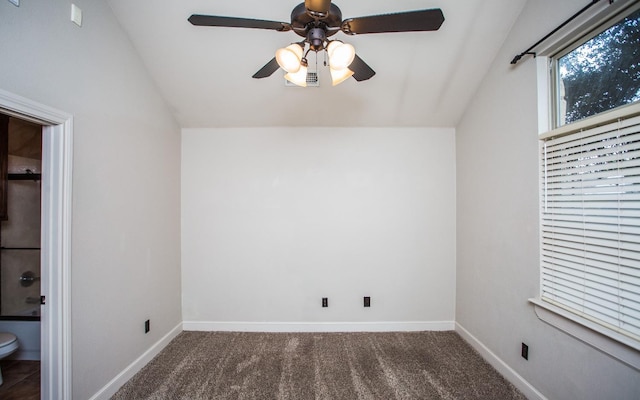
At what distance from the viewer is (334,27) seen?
1279mm

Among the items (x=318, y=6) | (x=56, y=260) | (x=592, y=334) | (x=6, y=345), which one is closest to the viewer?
(x=318, y=6)

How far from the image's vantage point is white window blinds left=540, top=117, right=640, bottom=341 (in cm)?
128

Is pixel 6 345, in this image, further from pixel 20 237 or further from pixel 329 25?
pixel 329 25

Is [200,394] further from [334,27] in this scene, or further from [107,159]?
[334,27]

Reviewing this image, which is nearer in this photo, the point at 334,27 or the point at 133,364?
the point at 334,27

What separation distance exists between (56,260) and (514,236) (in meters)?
3.16

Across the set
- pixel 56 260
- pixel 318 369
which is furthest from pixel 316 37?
pixel 318 369

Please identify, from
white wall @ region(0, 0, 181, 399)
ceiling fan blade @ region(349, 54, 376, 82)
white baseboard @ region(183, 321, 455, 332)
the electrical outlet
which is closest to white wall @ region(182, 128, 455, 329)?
white baseboard @ region(183, 321, 455, 332)

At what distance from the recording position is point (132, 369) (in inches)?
81.5

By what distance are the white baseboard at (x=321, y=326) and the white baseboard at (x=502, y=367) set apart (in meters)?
0.30

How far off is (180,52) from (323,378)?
2.97 meters

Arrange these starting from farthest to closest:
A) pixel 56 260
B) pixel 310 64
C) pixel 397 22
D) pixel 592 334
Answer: pixel 310 64 < pixel 56 260 < pixel 592 334 < pixel 397 22

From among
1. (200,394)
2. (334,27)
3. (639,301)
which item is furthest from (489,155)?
(200,394)

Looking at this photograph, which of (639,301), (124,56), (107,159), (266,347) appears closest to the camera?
(639,301)
